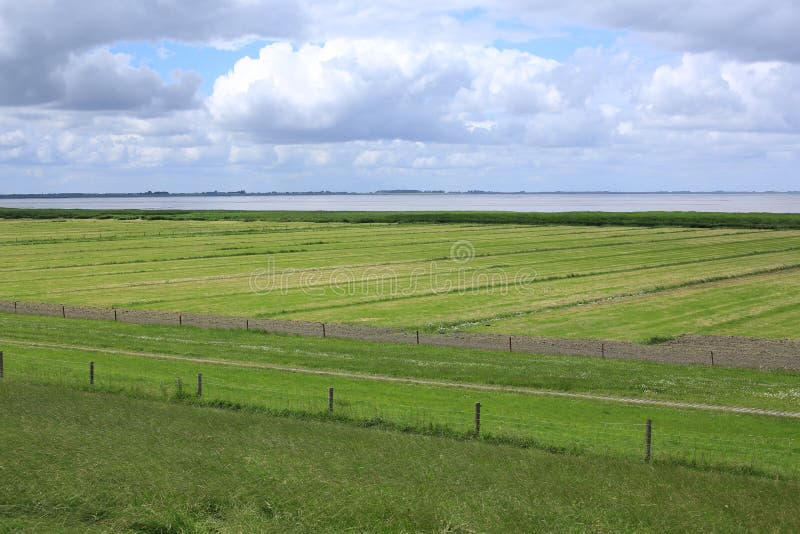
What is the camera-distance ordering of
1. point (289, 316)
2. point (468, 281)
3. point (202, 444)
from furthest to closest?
point (468, 281)
point (289, 316)
point (202, 444)

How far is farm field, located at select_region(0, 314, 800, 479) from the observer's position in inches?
857

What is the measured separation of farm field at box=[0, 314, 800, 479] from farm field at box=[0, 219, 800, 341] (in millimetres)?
10551

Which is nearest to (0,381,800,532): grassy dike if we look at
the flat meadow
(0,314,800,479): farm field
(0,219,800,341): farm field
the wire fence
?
the flat meadow

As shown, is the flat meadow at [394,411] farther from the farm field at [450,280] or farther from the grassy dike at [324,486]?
the farm field at [450,280]

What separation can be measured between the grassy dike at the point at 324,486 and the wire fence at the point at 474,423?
1.59m

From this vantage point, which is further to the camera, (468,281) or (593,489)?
(468,281)

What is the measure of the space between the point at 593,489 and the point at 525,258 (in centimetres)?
7413

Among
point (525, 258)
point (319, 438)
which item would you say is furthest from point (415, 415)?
point (525, 258)

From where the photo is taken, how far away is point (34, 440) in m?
16.4

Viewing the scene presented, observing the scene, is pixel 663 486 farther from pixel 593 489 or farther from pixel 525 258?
pixel 525 258

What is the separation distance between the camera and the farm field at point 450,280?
160 feet

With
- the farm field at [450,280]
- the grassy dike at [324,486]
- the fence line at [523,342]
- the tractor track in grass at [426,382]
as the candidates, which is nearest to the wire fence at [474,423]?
the grassy dike at [324,486]

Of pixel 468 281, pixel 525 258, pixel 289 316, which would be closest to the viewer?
pixel 289 316

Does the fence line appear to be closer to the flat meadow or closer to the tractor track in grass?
the flat meadow
